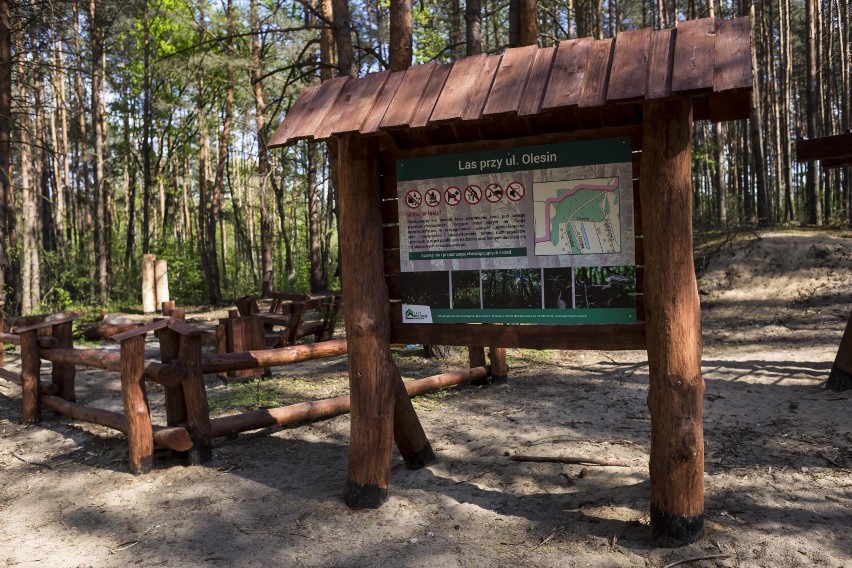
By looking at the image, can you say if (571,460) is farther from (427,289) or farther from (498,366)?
(498,366)

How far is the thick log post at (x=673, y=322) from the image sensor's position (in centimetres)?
339

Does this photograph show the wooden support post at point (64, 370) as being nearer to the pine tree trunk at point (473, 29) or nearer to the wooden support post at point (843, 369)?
the pine tree trunk at point (473, 29)

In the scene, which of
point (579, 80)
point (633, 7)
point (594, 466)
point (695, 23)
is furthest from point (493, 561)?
point (633, 7)

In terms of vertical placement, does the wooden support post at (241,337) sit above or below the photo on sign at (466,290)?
below

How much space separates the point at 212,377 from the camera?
9062mm

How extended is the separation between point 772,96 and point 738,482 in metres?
24.7

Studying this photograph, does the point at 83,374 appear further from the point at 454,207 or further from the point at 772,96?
the point at 772,96

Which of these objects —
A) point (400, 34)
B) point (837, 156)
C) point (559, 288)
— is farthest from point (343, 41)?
point (559, 288)

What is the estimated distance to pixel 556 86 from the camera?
3.41 meters

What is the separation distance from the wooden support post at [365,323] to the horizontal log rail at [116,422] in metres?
1.63

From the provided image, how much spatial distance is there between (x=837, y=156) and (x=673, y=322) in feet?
14.4

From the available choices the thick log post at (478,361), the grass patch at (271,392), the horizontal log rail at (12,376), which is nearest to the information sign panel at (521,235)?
the grass patch at (271,392)

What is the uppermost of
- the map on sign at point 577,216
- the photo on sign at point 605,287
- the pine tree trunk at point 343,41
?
the pine tree trunk at point 343,41

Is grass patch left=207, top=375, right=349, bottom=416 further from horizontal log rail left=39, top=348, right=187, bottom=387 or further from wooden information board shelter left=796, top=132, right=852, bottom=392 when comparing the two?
wooden information board shelter left=796, top=132, right=852, bottom=392
